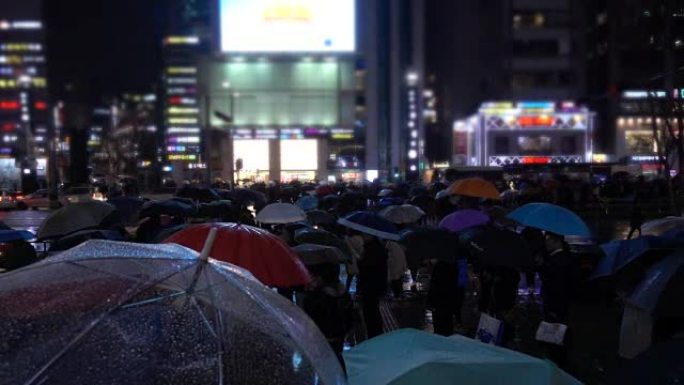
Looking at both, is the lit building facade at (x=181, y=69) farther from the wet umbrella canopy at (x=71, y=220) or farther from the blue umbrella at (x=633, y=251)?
the blue umbrella at (x=633, y=251)

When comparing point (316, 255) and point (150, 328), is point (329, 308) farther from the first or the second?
point (150, 328)

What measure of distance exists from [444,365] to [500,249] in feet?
15.7

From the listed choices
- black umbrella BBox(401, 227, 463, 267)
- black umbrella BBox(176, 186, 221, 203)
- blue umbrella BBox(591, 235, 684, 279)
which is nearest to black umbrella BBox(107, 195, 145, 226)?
black umbrella BBox(176, 186, 221, 203)

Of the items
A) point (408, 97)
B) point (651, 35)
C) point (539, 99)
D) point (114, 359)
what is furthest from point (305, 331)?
point (408, 97)

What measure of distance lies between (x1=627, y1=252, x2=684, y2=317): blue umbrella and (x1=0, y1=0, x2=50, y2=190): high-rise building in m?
48.4

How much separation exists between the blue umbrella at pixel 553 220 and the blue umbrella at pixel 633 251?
44 cm

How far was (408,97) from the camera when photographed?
94500mm

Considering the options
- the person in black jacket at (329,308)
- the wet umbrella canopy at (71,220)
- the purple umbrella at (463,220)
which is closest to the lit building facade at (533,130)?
the purple umbrella at (463,220)

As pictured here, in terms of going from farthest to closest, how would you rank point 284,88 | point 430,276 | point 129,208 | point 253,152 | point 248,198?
point 284,88
point 253,152
point 248,198
point 129,208
point 430,276

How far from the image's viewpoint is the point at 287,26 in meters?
75.2

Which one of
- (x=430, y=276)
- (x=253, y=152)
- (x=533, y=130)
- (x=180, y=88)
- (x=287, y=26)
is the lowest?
(x=430, y=276)

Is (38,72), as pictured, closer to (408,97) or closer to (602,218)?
(408,97)

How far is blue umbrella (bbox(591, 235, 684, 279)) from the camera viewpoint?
6766mm

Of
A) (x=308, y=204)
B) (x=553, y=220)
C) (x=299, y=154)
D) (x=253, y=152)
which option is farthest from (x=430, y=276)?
(x=253, y=152)
